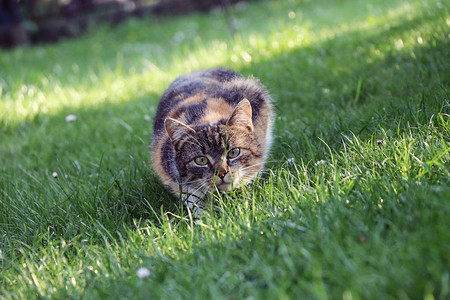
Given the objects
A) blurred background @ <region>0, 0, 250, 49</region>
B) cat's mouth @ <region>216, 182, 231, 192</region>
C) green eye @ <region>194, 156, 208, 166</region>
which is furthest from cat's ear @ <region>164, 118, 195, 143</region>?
blurred background @ <region>0, 0, 250, 49</region>

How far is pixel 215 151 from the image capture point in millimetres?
2758

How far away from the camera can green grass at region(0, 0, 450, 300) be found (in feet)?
Result: 5.68

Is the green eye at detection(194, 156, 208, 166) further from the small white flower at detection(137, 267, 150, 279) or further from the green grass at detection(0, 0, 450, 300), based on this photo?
the small white flower at detection(137, 267, 150, 279)

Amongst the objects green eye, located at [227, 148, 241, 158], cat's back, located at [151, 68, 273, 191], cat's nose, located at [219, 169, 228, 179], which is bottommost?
cat's nose, located at [219, 169, 228, 179]

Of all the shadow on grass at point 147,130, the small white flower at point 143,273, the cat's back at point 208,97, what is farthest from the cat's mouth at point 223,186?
the small white flower at point 143,273

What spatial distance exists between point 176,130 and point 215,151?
0.29m

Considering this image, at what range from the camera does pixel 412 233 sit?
173 cm

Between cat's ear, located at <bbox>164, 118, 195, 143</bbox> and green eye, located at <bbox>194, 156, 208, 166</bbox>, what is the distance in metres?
0.17

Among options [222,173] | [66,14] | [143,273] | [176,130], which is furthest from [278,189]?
[66,14]

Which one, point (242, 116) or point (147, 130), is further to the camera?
point (147, 130)

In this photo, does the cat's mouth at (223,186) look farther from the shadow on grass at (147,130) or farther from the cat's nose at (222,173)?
the shadow on grass at (147,130)

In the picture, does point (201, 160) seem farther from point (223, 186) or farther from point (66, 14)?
point (66, 14)

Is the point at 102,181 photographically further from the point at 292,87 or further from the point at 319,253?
the point at 292,87

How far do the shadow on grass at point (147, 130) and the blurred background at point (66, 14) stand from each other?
7939mm
